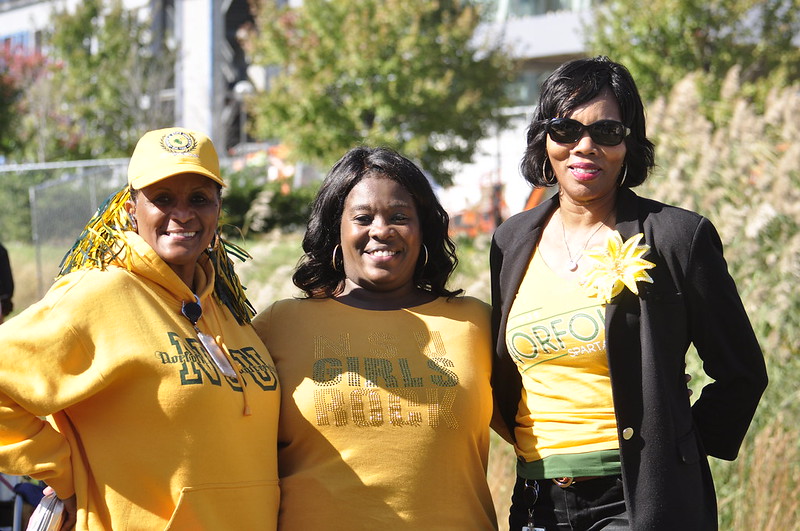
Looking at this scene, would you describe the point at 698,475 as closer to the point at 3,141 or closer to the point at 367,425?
the point at 367,425

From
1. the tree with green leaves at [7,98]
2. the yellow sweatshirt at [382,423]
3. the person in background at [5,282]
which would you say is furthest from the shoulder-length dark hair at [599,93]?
→ the tree with green leaves at [7,98]

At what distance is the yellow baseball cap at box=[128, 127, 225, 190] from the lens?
10.5 ft

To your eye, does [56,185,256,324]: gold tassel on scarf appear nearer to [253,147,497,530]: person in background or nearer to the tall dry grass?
[253,147,497,530]: person in background

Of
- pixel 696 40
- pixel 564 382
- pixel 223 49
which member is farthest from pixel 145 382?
pixel 223 49

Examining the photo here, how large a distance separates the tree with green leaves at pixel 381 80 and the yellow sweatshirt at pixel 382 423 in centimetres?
1295

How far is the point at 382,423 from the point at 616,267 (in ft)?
3.18

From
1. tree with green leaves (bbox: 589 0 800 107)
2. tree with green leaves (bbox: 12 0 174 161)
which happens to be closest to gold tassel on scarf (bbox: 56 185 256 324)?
tree with green leaves (bbox: 589 0 800 107)

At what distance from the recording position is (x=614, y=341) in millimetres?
3275

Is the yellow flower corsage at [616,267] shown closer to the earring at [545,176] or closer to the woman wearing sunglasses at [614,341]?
the woman wearing sunglasses at [614,341]

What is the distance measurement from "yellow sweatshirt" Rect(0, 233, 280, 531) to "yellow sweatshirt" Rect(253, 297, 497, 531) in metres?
0.29

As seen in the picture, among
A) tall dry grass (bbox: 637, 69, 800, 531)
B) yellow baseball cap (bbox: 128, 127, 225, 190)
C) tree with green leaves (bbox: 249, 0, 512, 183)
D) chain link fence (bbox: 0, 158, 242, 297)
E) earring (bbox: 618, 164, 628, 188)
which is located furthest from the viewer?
tree with green leaves (bbox: 249, 0, 512, 183)

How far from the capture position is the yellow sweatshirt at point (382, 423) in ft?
11.1

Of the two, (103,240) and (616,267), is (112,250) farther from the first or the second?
(616,267)

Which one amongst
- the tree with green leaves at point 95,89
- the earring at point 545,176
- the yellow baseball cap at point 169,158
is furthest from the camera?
the tree with green leaves at point 95,89
